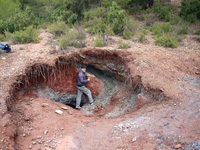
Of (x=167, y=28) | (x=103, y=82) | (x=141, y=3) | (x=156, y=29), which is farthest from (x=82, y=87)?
(x=141, y=3)

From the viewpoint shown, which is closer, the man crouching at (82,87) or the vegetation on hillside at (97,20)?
the man crouching at (82,87)

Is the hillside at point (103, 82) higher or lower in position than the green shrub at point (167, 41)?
lower

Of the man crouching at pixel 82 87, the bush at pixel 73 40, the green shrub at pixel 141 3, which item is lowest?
the man crouching at pixel 82 87

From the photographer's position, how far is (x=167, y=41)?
827cm

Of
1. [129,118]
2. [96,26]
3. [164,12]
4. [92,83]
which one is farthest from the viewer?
[164,12]

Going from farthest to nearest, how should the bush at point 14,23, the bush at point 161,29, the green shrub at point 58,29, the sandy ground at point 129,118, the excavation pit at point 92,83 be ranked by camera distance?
the bush at point 14,23 < the green shrub at point 58,29 < the bush at point 161,29 < the excavation pit at point 92,83 < the sandy ground at point 129,118

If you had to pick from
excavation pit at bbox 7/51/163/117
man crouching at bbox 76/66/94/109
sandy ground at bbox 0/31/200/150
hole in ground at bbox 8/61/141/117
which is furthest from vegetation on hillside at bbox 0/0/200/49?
sandy ground at bbox 0/31/200/150

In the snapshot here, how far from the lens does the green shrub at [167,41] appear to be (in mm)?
8062

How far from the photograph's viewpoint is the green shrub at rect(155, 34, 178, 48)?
26.5 ft

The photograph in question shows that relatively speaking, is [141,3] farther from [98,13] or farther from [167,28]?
[98,13]

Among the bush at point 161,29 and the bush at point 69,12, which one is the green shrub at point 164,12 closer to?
the bush at point 161,29

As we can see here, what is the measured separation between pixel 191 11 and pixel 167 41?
15.0ft

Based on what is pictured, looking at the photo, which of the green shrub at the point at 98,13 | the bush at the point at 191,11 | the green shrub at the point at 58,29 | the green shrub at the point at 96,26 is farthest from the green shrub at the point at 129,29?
the bush at the point at 191,11

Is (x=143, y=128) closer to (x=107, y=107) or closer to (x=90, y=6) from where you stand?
(x=107, y=107)
